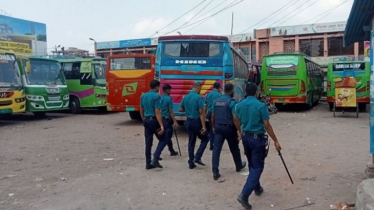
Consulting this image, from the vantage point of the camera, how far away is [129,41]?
1593 inches

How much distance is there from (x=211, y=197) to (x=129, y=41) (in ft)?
119

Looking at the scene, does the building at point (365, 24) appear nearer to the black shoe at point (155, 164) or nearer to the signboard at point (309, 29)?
the black shoe at point (155, 164)

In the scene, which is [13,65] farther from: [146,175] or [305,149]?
[305,149]

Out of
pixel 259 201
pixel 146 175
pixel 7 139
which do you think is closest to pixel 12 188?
pixel 146 175

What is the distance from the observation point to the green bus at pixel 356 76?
1750 centimetres

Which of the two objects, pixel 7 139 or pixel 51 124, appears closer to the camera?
pixel 7 139

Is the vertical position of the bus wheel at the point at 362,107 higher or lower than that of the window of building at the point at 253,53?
lower

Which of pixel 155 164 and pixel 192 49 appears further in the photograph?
pixel 192 49

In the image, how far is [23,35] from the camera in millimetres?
31016

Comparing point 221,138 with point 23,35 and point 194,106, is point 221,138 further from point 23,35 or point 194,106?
point 23,35

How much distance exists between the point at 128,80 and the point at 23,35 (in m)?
20.9

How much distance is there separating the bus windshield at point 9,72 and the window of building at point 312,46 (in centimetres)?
2264

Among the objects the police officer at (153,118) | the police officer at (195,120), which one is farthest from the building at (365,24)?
the police officer at (153,118)

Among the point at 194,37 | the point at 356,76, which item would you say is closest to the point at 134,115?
the point at 194,37
